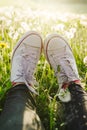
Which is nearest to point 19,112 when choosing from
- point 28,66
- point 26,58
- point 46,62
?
point 28,66

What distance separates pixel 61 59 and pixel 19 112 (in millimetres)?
965

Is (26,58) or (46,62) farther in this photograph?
(46,62)

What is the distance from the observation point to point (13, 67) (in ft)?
10.0

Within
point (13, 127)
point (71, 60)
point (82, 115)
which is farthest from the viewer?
point (71, 60)

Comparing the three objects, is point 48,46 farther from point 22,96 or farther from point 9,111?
point 9,111

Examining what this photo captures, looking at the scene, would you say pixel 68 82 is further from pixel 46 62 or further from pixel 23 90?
pixel 46 62

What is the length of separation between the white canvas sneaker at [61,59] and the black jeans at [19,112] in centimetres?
34

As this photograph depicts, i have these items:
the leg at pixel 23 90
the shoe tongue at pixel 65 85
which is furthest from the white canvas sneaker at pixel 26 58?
the shoe tongue at pixel 65 85

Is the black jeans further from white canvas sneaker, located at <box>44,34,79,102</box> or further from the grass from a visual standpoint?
white canvas sneaker, located at <box>44,34,79,102</box>

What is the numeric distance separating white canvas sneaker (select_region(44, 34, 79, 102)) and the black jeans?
345 mm

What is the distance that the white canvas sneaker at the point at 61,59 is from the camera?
9.61 feet

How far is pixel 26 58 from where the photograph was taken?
10.4ft

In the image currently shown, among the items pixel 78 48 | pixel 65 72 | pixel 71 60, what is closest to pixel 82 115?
pixel 65 72

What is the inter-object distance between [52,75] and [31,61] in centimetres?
23
